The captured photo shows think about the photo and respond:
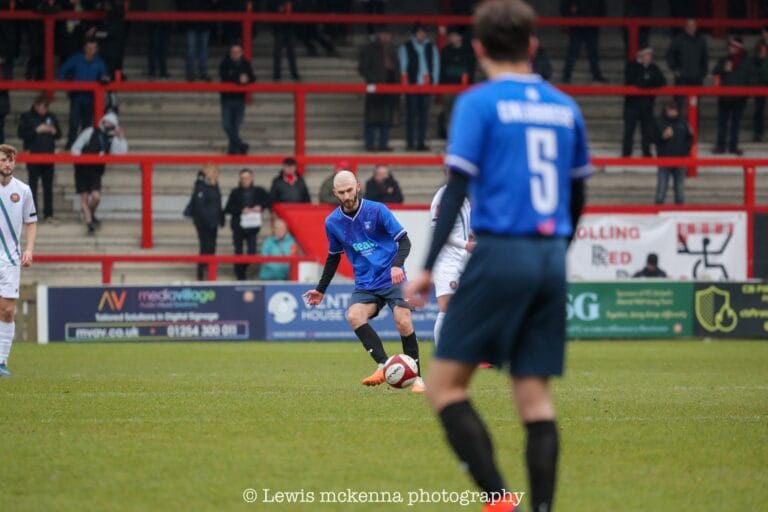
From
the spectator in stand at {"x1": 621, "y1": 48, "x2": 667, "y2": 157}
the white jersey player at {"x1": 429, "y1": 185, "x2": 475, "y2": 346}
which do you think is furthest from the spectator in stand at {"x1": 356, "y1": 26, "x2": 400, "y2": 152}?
the white jersey player at {"x1": 429, "y1": 185, "x2": 475, "y2": 346}

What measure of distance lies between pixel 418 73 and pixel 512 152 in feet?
71.8

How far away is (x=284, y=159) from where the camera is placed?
78.5 feet

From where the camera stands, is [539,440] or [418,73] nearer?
[539,440]

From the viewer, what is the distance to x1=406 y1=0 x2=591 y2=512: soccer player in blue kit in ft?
18.7

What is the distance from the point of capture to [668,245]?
958 inches

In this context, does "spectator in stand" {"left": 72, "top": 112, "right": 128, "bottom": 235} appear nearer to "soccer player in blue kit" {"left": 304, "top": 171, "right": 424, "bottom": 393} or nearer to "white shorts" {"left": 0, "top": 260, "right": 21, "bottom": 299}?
"white shorts" {"left": 0, "top": 260, "right": 21, "bottom": 299}

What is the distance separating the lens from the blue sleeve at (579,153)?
233 inches

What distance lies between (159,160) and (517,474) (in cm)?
1691

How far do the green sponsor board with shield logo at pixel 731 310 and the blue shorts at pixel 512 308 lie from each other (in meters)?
17.9

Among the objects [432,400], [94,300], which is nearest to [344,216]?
[432,400]

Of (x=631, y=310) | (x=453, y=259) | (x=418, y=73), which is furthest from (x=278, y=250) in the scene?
(x=453, y=259)

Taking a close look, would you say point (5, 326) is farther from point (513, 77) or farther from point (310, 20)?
point (310, 20)

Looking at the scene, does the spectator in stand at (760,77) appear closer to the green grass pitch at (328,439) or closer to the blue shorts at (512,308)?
the green grass pitch at (328,439)

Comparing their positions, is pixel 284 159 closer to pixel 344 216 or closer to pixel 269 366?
pixel 269 366
